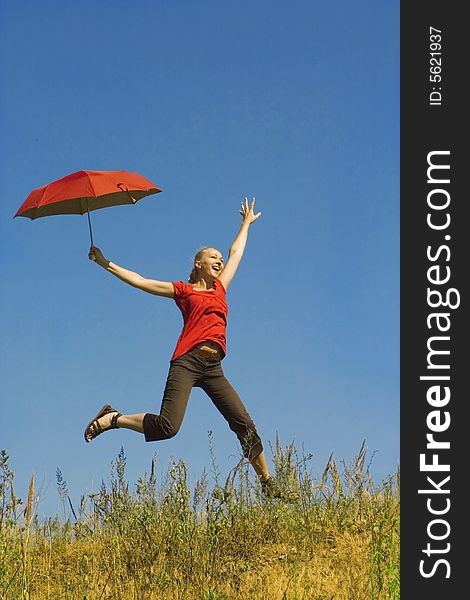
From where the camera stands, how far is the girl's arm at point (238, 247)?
847 cm

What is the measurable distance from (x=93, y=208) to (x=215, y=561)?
357 centimetres

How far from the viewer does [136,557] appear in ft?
24.4

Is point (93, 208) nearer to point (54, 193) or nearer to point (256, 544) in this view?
point (54, 193)

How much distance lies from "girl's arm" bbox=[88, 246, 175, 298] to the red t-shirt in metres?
0.09

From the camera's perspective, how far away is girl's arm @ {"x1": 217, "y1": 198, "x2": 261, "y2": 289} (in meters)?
8.47

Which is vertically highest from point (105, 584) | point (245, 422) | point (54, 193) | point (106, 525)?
point (54, 193)

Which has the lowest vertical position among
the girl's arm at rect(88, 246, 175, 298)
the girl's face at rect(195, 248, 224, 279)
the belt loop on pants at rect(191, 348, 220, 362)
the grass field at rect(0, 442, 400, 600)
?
the grass field at rect(0, 442, 400, 600)

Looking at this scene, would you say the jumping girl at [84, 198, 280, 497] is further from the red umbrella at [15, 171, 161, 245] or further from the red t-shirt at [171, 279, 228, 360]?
the red umbrella at [15, 171, 161, 245]

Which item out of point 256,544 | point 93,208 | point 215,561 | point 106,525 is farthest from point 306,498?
point 93,208

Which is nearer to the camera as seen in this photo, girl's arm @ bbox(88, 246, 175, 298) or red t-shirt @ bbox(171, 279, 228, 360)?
red t-shirt @ bbox(171, 279, 228, 360)

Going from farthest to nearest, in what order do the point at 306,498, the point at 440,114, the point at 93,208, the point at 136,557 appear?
the point at 93,208 < the point at 306,498 < the point at 136,557 < the point at 440,114

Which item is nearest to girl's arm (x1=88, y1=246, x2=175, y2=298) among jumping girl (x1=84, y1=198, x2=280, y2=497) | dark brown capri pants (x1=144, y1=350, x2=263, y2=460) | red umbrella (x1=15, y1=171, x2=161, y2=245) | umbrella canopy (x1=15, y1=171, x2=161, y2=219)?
jumping girl (x1=84, y1=198, x2=280, y2=497)

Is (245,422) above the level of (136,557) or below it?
above

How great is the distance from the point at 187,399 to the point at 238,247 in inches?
63.2
